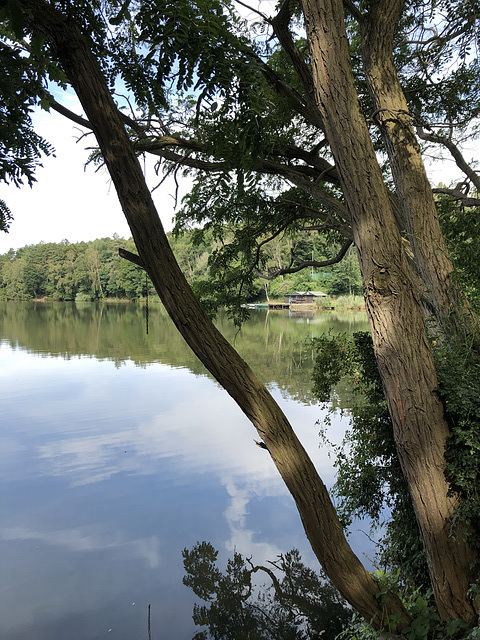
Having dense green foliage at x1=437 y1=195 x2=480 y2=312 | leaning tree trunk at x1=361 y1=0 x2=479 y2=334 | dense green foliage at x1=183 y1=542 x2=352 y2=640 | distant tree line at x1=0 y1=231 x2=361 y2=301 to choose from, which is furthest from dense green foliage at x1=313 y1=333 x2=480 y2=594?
distant tree line at x1=0 y1=231 x2=361 y2=301

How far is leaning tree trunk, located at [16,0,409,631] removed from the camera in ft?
7.14

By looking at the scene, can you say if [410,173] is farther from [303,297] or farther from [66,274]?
[66,274]

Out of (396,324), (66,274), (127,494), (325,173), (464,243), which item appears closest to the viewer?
(396,324)

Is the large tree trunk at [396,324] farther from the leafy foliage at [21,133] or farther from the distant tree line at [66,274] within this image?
the distant tree line at [66,274]

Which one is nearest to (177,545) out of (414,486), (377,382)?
(377,382)

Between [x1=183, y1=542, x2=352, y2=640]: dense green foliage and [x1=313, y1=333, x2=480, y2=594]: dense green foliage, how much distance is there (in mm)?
764

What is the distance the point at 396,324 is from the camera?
3105 millimetres


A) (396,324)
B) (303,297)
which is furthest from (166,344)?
(303,297)

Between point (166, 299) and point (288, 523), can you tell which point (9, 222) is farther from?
point (288, 523)

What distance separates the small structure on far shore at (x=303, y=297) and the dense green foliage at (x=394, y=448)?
34587mm

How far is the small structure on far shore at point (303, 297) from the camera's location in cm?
3959

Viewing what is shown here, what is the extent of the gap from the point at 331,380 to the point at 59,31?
3.88 m

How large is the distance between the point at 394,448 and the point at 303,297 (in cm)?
3712

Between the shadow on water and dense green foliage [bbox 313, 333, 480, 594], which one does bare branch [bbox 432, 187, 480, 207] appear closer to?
dense green foliage [bbox 313, 333, 480, 594]
